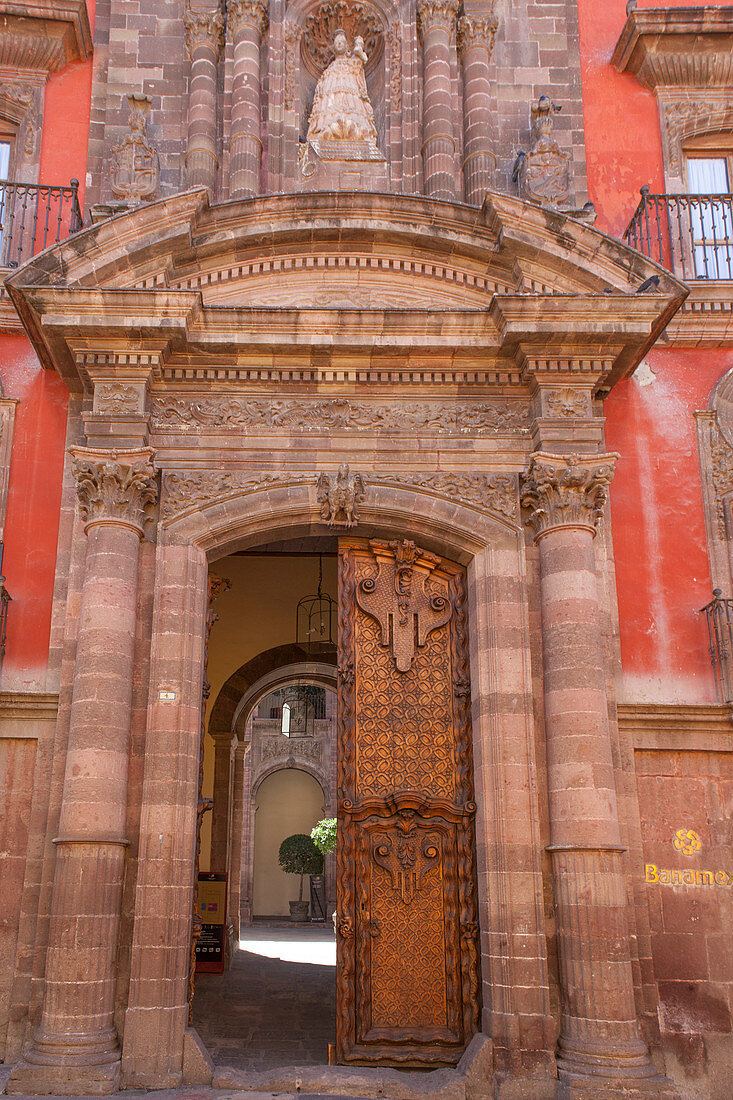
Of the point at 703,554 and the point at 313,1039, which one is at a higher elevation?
the point at 703,554

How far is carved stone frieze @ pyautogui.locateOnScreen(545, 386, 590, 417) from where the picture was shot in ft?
26.7

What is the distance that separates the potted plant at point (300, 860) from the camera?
25203 millimetres

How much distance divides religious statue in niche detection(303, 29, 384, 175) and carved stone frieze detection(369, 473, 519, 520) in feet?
10.7

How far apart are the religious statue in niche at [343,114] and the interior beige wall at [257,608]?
6.05 m

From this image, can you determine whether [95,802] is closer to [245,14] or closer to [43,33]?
[43,33]

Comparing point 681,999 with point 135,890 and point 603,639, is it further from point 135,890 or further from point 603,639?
point 135,890

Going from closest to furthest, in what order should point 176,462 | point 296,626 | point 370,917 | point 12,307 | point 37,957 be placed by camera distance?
point 37,957
point 370,917
point 176,462
point 12,307
point 296,626

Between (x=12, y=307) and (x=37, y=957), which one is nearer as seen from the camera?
(x=37, y=957)

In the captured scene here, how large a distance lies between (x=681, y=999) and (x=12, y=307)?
7.79 metres

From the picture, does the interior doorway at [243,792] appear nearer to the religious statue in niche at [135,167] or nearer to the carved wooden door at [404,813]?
the carved wooden door at [404,813]

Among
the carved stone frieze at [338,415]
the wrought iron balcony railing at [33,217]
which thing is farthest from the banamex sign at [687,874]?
the wrought iron balcony railing at [33,217]

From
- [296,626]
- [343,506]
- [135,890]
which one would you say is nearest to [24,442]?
[343,506]

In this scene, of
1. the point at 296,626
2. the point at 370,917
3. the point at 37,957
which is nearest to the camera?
the point at 37,957

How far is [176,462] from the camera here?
26.7 feet
